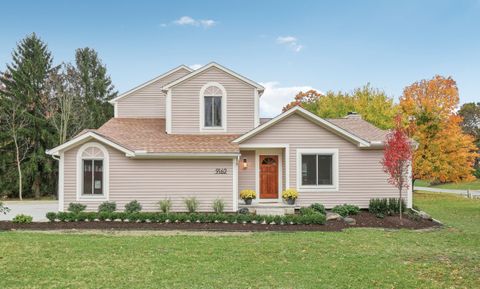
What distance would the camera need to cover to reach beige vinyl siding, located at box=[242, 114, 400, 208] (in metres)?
16.2

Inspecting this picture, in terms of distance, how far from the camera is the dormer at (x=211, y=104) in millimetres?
17297

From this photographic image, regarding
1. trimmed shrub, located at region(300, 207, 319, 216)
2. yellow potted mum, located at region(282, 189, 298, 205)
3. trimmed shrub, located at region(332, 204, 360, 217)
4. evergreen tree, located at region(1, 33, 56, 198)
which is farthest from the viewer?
evergreen tree, located at region(1, 33, 56, 198)

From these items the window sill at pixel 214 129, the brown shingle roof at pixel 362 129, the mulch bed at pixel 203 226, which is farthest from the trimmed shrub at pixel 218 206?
the brown shingle roof at pixel 362 129

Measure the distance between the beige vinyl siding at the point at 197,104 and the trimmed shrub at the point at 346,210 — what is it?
17.4ft

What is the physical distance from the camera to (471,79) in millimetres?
25531

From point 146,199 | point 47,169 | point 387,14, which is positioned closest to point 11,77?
point 47,169

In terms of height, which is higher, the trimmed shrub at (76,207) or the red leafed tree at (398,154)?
the red leafed tree at (398,154)

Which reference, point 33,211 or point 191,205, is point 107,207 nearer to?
point 191,205

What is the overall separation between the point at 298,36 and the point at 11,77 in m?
25.6

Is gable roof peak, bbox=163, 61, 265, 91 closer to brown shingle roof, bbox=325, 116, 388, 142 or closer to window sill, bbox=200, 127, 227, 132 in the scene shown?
window sill, bbox=200, 127, 227, 132

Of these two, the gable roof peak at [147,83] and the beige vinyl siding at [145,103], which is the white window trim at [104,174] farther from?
the gable roof peak at [147,83]

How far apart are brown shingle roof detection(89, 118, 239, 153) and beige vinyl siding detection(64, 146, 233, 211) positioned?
535 millimetres

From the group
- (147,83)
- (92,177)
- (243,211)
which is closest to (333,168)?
(243,211)

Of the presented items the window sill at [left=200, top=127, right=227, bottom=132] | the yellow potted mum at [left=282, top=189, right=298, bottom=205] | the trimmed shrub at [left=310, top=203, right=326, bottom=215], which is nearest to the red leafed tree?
the trimmed shrub at [left=310, top=203, right=326, bottom=215]
